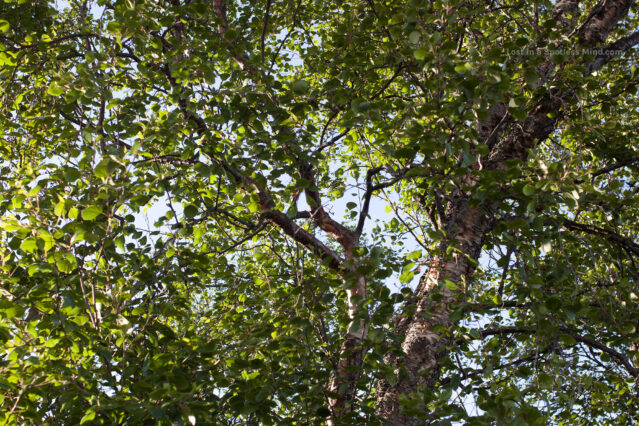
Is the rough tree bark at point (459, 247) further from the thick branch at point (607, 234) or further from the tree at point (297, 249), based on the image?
the thick branch at point (607, 234)

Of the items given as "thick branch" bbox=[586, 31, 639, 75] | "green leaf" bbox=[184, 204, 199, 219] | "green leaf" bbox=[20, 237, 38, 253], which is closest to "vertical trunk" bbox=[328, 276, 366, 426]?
"green leaf" bbox=[184, 204, 199, 219]

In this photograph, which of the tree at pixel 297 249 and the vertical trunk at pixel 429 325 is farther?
the vertical trunk at pixel 429 325

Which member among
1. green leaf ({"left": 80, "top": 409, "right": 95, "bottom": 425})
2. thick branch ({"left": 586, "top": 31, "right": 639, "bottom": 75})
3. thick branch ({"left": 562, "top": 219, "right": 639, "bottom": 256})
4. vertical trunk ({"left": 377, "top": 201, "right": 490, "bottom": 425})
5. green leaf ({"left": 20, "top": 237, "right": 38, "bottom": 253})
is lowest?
green leaf ({"left": 80, "top": 409, "right": 95, "bottom": 425})

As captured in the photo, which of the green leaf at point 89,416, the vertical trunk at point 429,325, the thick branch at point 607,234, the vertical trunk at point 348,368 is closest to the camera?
the green leaf at point 89,416

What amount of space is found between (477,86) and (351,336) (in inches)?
110

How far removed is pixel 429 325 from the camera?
16.0ft

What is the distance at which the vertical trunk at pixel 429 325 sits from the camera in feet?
14.8

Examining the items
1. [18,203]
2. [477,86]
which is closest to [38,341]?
[18,203]

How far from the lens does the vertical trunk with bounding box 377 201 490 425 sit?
4524 mm

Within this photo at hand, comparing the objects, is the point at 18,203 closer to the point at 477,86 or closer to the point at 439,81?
the point at 439,81

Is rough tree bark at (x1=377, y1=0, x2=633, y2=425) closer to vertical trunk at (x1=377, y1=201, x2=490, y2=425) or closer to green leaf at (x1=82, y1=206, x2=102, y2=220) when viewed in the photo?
vertical trunk at (x1=377, y1=201, x2=490, y2=425)

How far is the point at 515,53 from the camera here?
529 centimetres

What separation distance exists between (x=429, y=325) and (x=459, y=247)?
85 centimetres

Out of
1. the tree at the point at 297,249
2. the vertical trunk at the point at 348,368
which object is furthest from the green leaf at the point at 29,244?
the vertical trunk at the point at 348,368
